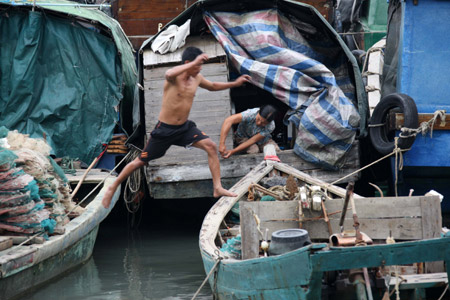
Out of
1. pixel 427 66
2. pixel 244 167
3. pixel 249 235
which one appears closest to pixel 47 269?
pixel 249 235

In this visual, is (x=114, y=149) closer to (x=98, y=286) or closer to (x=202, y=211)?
(x=202, y=211)

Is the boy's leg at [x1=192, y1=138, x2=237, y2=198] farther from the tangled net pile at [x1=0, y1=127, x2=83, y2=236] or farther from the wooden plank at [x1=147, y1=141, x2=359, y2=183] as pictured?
the wooden plank at [x1=147, y1=141, x2=359, y2=183]

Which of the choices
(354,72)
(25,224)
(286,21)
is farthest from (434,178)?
(25,224)

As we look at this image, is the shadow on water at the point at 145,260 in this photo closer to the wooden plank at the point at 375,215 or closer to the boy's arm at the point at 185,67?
the wooden plank at the point at 375,215

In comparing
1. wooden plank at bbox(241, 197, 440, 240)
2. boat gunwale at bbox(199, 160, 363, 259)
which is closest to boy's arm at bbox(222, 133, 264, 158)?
boat gunwale at bbox(199, 160, 363, 259)

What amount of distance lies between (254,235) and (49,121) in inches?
236

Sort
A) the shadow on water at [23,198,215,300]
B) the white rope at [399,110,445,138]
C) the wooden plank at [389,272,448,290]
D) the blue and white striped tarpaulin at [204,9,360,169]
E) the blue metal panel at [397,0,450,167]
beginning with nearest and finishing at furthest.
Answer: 1. the wooden plank at [389,272,448,290]
2. the shadow on water at [23,198,215,300]
3. the white rope at [399,110,445,138]
4. the blue metal panel at [397,0,450,167]
5. the blue and white striped tarpaulin at [204,9,360,169]

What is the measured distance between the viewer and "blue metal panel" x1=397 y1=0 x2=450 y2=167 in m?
7.94

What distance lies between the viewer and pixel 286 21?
9.62m

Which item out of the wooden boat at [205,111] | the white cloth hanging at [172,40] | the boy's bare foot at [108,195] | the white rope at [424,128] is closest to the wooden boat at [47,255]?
the boy's bare foot at [108,195]

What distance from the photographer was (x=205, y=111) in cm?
901

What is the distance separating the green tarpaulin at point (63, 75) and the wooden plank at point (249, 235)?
5630 millimetres

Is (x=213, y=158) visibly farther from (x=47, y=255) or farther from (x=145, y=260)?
(x=145, y=260)

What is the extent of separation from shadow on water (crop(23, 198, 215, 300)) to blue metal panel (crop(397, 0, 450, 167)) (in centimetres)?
312
